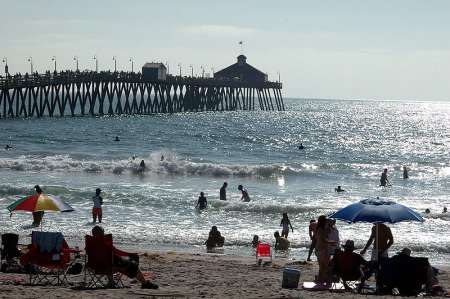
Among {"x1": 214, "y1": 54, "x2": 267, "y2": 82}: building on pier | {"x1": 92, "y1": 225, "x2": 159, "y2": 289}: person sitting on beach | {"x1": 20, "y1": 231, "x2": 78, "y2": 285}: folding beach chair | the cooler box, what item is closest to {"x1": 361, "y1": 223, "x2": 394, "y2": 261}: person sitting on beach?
the cooler box

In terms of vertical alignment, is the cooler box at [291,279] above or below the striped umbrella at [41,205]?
below

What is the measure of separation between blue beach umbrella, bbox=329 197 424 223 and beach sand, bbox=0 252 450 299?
1145 millimetres

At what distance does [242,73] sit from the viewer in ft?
355

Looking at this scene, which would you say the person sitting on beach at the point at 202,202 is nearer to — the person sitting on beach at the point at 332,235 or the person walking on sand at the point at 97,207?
the person walking on sand at the point at 97,207

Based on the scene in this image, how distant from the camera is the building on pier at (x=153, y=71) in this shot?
258ft

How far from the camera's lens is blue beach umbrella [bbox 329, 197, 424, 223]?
11.1 metres

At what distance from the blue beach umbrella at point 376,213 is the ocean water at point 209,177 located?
496 centimetres

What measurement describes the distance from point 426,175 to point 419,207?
1542 centimetres

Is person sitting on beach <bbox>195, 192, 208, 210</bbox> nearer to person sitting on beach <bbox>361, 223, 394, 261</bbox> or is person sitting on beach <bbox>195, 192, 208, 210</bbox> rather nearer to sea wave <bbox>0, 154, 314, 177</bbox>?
person sitting on beach <bbox>361, 223, 394, 261</bbox>

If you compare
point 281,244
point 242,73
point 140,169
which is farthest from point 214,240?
point 242,73

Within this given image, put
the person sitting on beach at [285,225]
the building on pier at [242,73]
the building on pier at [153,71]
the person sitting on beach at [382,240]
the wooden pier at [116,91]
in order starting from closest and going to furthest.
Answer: the person sitting on beach at [382,240] < the person sitting on beach at [285,225] < the wooden pier at [116,91] < the building on pier at [153,71] < the building on pier at [242,73]

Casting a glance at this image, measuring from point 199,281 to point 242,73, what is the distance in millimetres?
97589

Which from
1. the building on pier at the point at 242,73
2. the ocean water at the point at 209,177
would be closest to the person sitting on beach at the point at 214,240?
the ocean water at the point at 209,177

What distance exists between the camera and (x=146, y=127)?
67.6 meters
